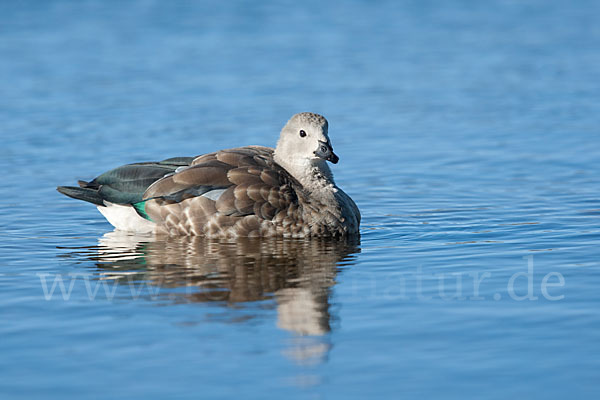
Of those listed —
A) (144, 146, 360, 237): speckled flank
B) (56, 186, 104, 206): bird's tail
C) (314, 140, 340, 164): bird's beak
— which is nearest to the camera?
(144, 146, 360, 237): speckled flank

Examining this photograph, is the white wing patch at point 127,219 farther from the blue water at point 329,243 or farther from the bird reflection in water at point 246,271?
the blue water at point 329,243

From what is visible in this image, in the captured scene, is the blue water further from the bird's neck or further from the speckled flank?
the bird's neck

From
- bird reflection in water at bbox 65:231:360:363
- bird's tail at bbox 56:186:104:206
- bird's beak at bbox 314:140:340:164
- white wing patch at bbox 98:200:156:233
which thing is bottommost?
bird reflection in water at bbox 65:231:360:363

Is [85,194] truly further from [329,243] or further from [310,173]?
[329,243]

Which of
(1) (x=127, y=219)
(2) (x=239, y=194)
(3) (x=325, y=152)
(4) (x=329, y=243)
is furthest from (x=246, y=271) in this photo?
(1) (x=127, y=219)

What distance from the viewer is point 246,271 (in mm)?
9562

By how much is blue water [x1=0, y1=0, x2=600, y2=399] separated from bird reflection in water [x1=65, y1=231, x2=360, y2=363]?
0.04m

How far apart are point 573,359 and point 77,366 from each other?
3342mm

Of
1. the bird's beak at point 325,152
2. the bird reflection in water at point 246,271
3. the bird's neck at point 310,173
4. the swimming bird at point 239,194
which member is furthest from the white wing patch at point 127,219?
the bird's beak at point 325,152

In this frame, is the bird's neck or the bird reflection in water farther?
the bird's neck

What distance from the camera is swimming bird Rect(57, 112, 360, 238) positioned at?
1116 cm

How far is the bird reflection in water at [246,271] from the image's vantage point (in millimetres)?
7824

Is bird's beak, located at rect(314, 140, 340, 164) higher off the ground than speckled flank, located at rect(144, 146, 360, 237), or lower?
higher

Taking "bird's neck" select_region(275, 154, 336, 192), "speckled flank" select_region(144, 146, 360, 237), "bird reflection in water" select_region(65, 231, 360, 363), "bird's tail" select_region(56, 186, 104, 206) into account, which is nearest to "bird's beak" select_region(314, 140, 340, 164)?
"bird's neck" select_region(275, 154, 336, 192)
